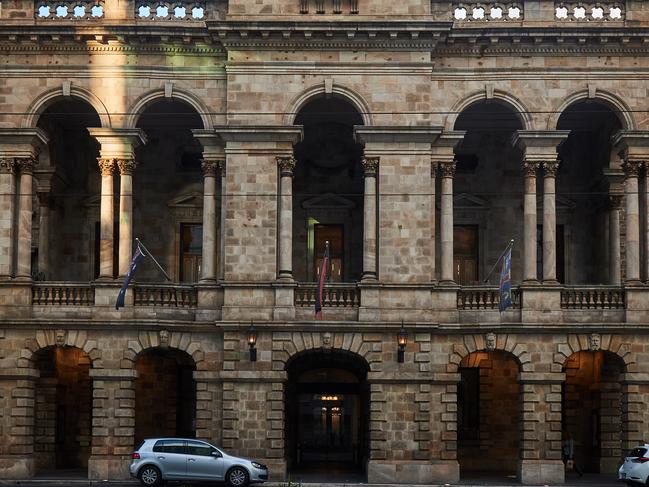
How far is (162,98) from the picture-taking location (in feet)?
142

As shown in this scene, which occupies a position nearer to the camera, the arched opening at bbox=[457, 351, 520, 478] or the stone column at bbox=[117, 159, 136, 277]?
the stone column at bbox=[117, 159, 136, 277]

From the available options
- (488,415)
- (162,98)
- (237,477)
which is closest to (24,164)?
(162,98)

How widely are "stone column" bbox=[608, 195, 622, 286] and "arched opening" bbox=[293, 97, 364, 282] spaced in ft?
32.5

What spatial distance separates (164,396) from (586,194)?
18875 millimetres

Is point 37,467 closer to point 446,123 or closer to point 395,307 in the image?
point 395,307

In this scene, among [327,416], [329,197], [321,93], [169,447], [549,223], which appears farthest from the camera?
[327,416]

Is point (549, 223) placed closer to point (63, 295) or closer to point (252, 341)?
point (252, 341)

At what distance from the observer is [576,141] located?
49000 mm

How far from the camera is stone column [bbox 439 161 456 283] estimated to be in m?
42.8

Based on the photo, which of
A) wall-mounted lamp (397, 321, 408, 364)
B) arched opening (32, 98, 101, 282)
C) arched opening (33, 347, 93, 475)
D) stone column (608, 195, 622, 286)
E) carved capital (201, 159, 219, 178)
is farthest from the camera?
arched opening (32, 98, 101, 282)

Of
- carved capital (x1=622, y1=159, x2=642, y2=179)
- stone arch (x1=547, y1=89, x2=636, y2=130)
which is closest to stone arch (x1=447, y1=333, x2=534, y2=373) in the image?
carved capital (x1=622, y1=159, x2=642, y2=179)

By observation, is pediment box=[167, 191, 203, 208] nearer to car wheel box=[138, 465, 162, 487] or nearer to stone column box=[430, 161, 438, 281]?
stone column box=[430, 161, 438, 281]

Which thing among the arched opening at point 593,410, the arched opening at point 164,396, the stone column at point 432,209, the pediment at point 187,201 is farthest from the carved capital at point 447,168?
the arched opening at point 164,396

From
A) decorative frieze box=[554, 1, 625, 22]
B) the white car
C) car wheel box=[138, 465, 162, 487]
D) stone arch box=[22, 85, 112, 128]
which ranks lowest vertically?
car wheel box=[138, 465, 162, 487]
